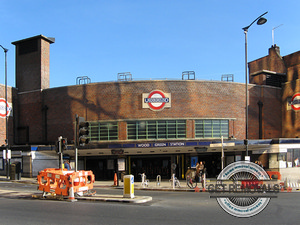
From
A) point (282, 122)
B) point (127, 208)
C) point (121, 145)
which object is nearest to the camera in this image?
point (127, 208)

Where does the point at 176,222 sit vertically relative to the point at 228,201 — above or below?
below

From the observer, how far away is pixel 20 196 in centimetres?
1662

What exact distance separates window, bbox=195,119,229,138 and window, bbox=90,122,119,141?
327 inches

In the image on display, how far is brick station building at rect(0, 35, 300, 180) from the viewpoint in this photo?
1267 inches

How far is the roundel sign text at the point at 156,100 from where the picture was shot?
33.5 m

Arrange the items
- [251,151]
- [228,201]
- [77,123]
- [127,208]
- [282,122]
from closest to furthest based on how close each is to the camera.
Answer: [228,201] < [127,208] < [77,123] < [251,151] < [282,122]

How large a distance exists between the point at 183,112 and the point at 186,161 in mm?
5117

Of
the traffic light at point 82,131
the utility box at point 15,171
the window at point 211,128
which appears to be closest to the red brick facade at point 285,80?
the window at point 211,128

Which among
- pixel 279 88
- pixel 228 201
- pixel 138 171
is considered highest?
pixel 279 88

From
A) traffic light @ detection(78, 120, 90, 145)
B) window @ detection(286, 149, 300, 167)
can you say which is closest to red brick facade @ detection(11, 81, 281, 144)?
window @ detection(286, 149, 300, 167)

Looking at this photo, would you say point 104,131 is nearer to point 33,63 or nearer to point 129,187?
point 33,63

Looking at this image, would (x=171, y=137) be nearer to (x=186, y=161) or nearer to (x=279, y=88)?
(x=186, y=161)

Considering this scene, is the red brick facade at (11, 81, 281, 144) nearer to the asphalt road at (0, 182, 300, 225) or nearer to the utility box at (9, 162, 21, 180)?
the utility box at (9, 162, 21, 180)

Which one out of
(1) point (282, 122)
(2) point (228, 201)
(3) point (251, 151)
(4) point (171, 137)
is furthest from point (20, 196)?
(1) point (282, 122)
